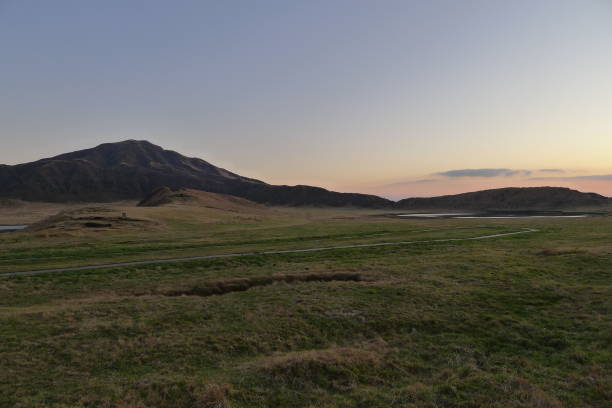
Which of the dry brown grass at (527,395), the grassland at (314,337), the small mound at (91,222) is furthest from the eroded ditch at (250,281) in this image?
the small mound at (91,222)

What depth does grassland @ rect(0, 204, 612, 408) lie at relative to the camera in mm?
11945

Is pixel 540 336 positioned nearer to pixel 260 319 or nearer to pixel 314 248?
pixel 260 319

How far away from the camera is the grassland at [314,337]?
39.2 feet

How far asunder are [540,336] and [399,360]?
7.39 meters

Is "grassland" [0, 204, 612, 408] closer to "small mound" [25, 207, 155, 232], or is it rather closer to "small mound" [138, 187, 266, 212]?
"small mound" [25, 207, 155, 232]

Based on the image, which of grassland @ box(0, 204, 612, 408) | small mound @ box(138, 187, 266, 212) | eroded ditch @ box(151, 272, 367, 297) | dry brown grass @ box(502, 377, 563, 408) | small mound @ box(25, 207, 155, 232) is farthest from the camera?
small mound @ box(138, 187, 266, 212)

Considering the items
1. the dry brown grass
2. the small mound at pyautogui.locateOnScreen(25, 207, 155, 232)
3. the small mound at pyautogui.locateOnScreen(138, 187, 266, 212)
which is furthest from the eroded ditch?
the small mound at pyautogui.locateOnScreen(138, 187, 266, 212)

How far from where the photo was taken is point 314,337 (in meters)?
16.9

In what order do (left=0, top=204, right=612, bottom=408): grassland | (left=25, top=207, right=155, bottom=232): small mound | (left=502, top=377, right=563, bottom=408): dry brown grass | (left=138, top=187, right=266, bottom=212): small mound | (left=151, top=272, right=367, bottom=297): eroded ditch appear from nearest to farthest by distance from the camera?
(left=502, top=377, right=563, bottom=408): dry brown grass → (left=0, top=204, right=612, bottom=408): grassland → (left=151, top=272, right=367, bottom=297): eroded ditch → (left=25, top=207, right=155, bottom=232): small mound → (left=138, top=187, right=266, bottom=212): small mound

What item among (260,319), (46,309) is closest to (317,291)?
(260,319)

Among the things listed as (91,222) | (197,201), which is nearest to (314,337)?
(91,222)

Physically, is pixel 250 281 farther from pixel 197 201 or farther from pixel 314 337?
pixel 197 201

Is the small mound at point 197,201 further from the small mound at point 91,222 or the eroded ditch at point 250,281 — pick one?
the eroded ditch at point 250,281

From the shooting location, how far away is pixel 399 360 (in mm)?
14305
